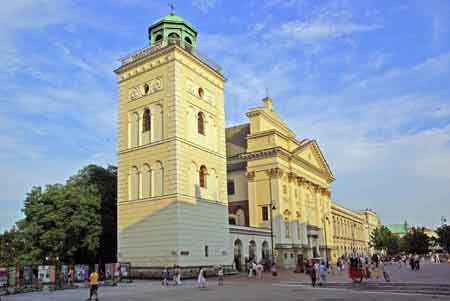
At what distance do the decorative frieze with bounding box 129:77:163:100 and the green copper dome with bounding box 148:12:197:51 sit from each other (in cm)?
342

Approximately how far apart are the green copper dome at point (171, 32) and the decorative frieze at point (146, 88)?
3.42m

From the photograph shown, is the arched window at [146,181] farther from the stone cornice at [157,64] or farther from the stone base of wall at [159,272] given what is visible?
the stone cornice at [157,64]

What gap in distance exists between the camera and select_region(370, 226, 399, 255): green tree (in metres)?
122

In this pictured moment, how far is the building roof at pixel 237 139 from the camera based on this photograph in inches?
2606

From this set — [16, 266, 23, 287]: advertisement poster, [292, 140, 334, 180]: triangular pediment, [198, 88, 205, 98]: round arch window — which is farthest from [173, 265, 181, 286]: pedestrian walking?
[292, 140, 334, 180]: triangular pediment

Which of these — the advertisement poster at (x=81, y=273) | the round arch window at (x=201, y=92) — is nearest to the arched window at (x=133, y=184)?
the advertisement poster at (x=81, y=273)

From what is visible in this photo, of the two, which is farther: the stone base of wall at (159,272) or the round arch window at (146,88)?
the round arch window at (146,88)

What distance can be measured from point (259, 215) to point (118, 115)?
2441 cm

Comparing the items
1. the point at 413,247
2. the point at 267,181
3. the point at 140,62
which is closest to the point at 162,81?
the point at 140,62

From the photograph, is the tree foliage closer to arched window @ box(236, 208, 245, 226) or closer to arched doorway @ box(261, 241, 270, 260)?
arched doorway @ box(261, 241, 270, 260)

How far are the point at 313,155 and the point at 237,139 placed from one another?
14.8 m

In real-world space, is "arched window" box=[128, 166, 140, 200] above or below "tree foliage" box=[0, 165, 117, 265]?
above

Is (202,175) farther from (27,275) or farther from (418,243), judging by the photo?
(418,243)

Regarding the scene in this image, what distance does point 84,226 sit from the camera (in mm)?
41969
